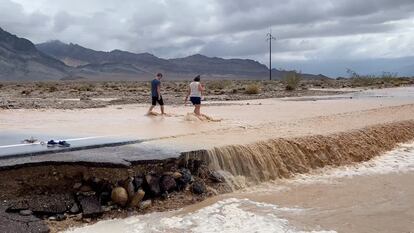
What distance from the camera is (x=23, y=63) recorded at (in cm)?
15700

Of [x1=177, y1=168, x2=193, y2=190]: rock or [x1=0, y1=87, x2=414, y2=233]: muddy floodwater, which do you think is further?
[x1=177, y1=168, x2=193, y2=190]: rock

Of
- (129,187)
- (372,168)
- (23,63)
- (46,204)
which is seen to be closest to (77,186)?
(46,204)

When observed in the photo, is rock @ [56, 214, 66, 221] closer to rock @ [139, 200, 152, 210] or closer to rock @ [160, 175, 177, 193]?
rock @ [139, 200, 152, 210]

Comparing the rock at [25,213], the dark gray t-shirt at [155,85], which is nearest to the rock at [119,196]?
the rock at [25,213]

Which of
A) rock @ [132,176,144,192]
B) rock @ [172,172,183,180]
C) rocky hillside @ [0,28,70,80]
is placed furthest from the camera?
rocky hillside @ [0,28,70,80]

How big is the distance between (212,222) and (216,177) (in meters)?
2.13

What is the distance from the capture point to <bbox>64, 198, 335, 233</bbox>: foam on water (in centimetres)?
876

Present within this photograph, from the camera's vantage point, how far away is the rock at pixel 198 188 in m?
10.5

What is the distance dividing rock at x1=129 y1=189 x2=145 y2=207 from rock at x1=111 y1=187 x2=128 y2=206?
128 mm

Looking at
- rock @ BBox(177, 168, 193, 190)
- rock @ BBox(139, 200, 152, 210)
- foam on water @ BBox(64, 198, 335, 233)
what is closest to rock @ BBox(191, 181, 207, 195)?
rock @ BBox(177, 168, 193, 190)

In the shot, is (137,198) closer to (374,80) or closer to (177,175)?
(177,175)

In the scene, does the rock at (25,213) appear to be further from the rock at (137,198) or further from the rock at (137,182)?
the rock at (137,182)

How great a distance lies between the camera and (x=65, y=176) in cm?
966

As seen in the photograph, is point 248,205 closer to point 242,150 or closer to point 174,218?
point 174,218
